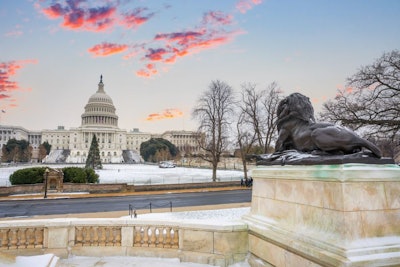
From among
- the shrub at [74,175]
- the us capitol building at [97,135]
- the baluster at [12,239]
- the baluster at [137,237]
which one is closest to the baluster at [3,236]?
the baluster at [12,239]

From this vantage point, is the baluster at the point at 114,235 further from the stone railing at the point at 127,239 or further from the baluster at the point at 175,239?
the baluster at the point at 175,239

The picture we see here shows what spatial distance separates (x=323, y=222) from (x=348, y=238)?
17.5 inches

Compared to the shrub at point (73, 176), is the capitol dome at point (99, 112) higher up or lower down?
higher up

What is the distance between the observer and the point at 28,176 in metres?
33.5

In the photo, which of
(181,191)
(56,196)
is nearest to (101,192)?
(56,196)

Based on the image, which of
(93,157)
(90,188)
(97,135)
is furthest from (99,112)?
(90,188)

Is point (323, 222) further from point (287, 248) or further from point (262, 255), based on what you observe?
point (262, 255)

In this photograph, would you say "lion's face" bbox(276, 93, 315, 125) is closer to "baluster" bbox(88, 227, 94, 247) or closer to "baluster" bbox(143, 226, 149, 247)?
"baluster" bbox(143, 226, 149, 247)

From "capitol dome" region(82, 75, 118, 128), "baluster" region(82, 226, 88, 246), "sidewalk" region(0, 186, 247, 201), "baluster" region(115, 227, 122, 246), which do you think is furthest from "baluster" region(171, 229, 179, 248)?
"capitol dome" region(82, 75, 118, 128)

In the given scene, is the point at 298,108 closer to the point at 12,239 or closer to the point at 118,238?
the point at 118,238

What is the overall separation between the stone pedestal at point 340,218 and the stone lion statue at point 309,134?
532mm

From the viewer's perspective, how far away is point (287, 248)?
4.92 m

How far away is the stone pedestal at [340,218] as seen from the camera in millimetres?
4008

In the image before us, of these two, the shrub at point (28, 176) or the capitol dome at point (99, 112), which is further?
the capitol dome at point (99, 112)
